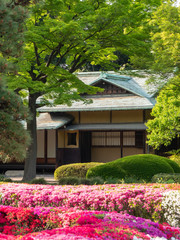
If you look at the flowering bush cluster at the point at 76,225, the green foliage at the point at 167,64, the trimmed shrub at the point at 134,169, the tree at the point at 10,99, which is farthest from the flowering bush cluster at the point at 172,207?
the green foliage at the point at 167,64

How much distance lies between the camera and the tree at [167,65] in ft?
64.6

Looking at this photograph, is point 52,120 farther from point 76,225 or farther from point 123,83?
point 76,225

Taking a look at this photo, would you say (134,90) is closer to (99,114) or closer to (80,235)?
(99,114)

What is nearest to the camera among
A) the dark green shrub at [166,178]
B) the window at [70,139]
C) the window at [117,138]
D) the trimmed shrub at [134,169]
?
the dark green shrub at [166,178]

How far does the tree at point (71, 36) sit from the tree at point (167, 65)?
119 centimetres

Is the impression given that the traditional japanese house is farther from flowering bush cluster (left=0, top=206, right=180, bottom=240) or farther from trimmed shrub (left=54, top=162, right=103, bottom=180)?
flowering bush cluster (left=0, top=206, right=180, bottom=240)

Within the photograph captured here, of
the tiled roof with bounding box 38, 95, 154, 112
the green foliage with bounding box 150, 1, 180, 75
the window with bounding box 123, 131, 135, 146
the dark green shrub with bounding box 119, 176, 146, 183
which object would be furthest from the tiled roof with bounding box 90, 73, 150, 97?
the dark green shrub with bounding box 119, 176, 146, 183

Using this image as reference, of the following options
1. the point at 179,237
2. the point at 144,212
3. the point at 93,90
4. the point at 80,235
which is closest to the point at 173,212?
the point at 144,212

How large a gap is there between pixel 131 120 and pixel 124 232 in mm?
21724

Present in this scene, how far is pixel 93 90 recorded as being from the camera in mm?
21234

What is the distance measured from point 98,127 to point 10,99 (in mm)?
17486

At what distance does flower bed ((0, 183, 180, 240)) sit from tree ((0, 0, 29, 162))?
1.30 meters

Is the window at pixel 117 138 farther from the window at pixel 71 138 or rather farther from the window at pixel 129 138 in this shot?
the window at pixel 71 138

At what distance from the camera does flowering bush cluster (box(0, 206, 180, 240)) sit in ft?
20.2
